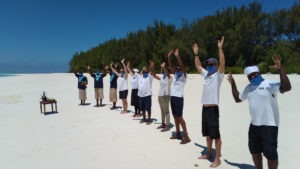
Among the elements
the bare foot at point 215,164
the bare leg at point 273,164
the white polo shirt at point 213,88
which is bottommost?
the bare foot at point 215,164

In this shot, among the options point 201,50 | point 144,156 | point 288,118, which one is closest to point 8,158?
point 144,156

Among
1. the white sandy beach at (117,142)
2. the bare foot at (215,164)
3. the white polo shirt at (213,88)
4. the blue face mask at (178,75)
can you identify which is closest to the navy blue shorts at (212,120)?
the white polo shirt at (213,88)

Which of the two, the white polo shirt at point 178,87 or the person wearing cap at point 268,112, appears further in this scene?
the white polo shirt at point 178,87

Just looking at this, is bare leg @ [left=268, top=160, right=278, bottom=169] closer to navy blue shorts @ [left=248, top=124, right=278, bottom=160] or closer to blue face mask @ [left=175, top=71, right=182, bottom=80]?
navy blue shorts @ [left=248, top=124, right=278, bottom=160]

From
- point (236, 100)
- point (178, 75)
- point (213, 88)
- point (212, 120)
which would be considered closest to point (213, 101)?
point (213, 88)

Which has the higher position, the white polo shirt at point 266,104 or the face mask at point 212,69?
the face mask at point 212,69

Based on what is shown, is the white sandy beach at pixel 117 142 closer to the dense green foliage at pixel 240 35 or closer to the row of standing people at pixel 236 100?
the row of standing people at pixel 236 100

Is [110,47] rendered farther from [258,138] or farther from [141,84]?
[258,138]

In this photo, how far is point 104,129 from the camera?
7750 millimetres

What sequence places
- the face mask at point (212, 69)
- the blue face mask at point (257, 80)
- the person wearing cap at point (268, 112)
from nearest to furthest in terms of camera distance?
the person wearing cap at point (268, 112)
the blue face mask at point (257, 80)
the face mask at point (212, 69)

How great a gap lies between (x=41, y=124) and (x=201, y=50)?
29.7m

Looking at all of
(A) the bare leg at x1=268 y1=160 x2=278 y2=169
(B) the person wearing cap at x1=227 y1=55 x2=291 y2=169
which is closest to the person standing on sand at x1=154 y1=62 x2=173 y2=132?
(B) the person wearing cap at x1=227 y1=55 x2=291 y2=169

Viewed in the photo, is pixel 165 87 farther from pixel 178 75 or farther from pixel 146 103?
pixel 146 103

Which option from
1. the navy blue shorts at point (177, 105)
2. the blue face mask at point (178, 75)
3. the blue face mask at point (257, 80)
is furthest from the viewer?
the blue face mask at point (178, 75)
